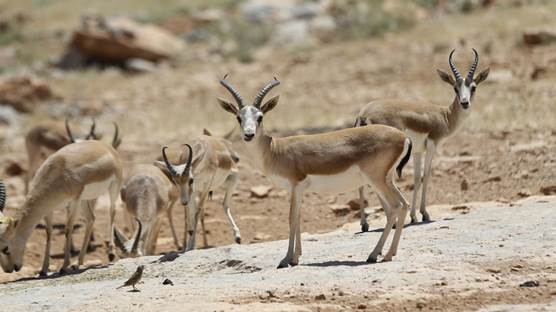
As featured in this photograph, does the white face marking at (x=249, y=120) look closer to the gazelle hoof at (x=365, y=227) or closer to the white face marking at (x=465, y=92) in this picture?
the gazelle hoof at (x=365, y=227)

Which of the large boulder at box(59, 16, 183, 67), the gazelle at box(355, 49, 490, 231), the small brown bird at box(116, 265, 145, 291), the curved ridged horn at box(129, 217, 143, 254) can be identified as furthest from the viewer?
the large boulder at box(59, 16, 183, 67)

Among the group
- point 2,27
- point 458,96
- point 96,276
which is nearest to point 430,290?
point 96,276

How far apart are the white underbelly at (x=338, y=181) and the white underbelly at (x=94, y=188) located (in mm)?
3578

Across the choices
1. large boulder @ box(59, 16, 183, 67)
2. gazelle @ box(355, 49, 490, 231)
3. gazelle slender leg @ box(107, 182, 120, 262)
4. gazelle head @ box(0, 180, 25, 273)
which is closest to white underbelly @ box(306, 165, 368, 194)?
gazelle @ box(355, 49, 490, 231)

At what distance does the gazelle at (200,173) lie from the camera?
42.1 ft

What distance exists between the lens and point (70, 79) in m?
34.8

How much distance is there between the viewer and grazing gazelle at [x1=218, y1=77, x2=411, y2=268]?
10.8m

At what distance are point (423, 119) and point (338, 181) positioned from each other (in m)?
3.16

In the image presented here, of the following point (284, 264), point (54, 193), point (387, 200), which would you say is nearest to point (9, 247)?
point (54, 193)

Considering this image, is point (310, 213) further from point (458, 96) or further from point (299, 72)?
point (299, 72)

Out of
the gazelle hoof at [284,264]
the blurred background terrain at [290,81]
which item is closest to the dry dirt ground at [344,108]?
the blurred background terrain at [290,81]

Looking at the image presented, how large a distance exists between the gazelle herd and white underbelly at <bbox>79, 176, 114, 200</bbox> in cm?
2

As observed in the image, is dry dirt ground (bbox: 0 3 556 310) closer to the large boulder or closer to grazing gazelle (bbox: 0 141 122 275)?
grazing gazelle (bbox: 0 141 122 275)

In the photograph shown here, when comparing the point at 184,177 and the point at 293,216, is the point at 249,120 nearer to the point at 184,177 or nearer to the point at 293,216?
the point at 293,216
